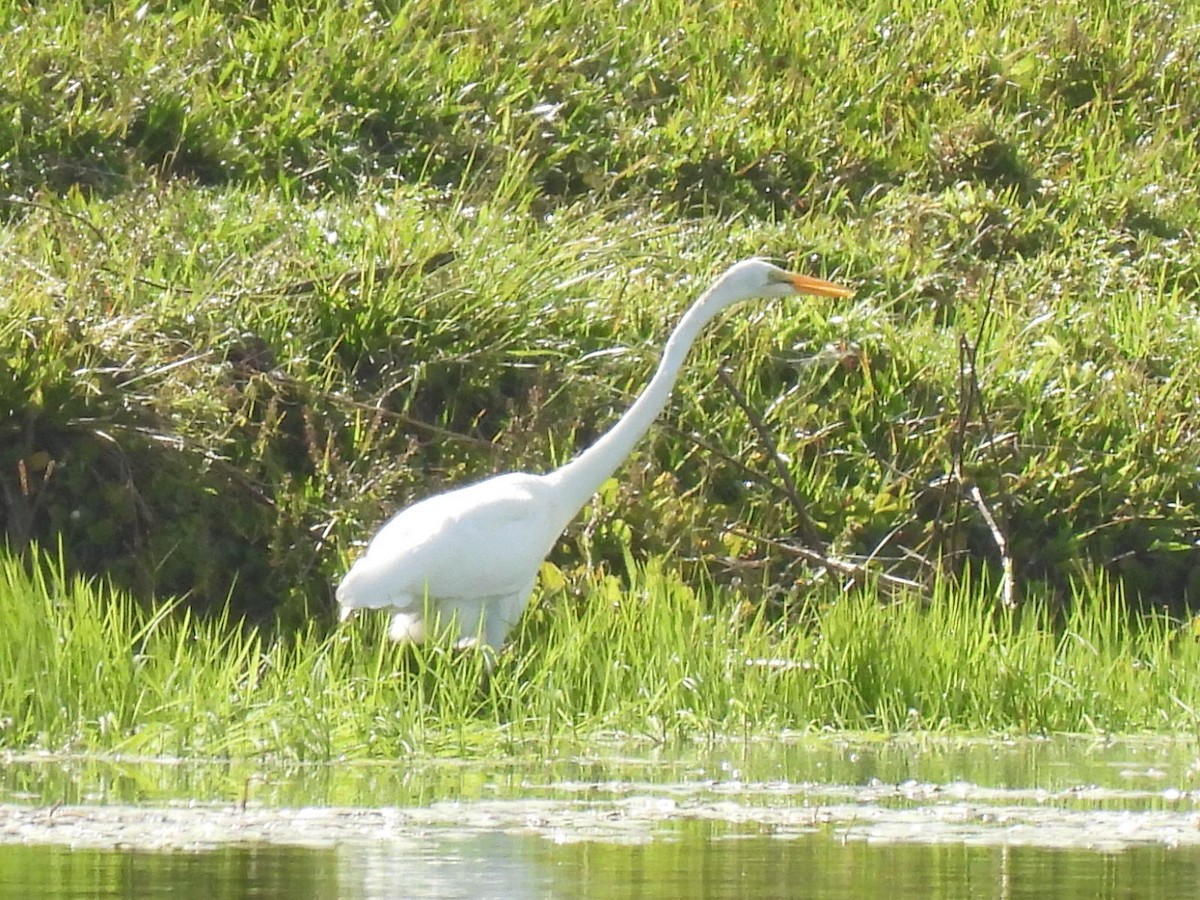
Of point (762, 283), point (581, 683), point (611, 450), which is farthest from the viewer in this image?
point (762, 283)

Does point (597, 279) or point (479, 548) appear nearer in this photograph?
point (479, 548)

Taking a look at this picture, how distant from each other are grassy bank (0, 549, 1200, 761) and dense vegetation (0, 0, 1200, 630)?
2.12 feet

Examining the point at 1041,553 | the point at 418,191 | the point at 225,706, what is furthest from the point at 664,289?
the point at 225,706

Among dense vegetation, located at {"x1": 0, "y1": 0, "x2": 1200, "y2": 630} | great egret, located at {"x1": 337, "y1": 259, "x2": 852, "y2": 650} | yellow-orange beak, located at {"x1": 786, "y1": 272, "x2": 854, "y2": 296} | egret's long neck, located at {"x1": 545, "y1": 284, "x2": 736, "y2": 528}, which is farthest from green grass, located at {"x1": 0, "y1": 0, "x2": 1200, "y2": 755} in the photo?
yellow-orange beak, located at {"x1": 786, "y1": 272, "x2": 854, "y2": 296}

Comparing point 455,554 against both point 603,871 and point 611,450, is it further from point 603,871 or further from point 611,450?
point 603,871

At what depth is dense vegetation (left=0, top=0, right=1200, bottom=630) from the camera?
23.4 ft

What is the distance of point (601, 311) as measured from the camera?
827 centimetres

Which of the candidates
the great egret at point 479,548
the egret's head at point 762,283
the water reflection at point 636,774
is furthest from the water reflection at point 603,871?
the egret's head at point 762,283

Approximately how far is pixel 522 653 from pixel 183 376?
180 centimetres

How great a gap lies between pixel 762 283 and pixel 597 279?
5.94 ft

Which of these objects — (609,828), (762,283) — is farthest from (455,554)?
(609,828)

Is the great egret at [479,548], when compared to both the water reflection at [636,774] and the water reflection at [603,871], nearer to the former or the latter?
the water reflection at [636,774]

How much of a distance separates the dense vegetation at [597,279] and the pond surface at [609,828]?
1.77 meters

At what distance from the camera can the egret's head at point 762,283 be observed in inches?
269
